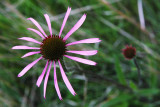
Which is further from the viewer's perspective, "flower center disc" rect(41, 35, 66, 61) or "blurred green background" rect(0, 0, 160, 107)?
"blurred green background" rect(0, 0, 160, 107)

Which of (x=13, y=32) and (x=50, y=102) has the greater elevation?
(x=13, y=32)

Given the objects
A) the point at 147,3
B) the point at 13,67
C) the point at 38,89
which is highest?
the point at 147,3

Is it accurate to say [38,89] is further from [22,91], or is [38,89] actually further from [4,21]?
[4,21]

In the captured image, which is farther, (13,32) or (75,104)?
(13,32)

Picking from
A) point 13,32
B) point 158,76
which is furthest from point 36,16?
point 158,76

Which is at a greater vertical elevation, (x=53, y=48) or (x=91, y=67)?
(x=91, y=67)

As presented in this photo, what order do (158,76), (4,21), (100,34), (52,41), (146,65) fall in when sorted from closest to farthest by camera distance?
(52,41)
(146,65)
(158,76)
(4,21)
(100,34)

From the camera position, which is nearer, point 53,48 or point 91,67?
point 53,48

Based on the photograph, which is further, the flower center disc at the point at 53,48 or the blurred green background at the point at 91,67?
the blurred green background at the point at 91,67
